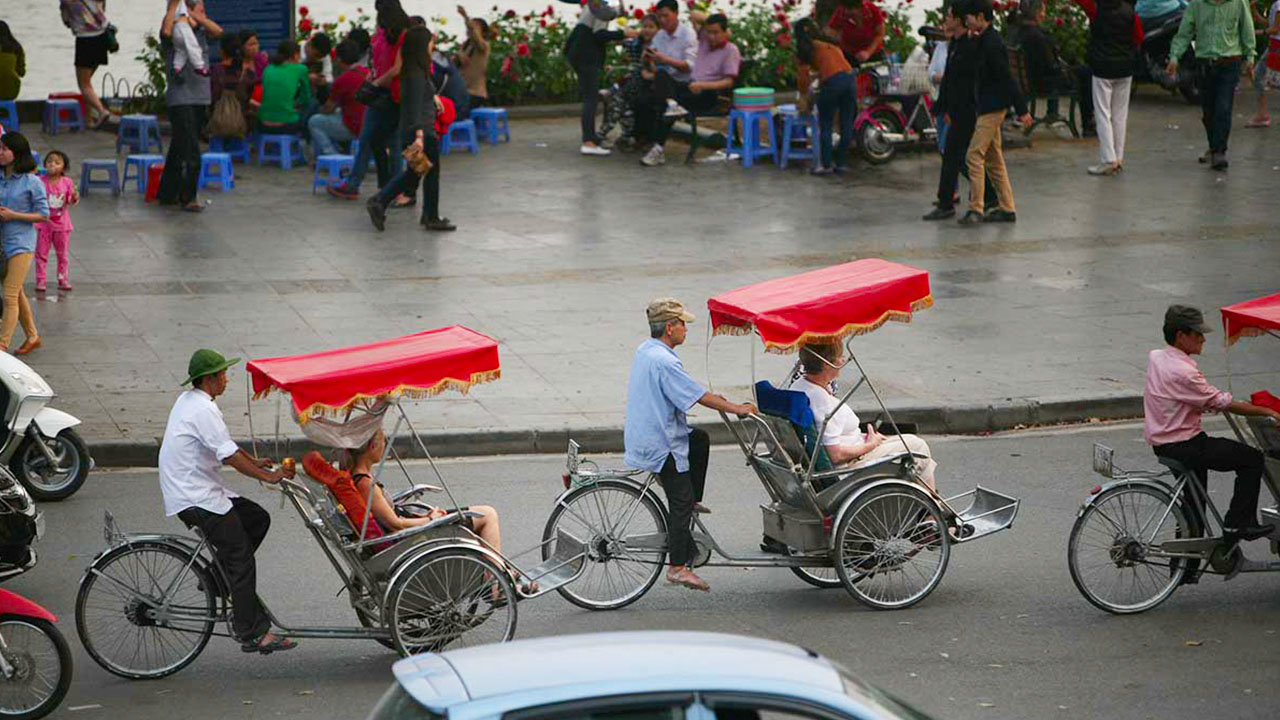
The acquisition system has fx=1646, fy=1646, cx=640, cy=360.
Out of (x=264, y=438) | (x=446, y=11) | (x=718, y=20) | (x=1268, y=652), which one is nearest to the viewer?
(x=1268, y=652)

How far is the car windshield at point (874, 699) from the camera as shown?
14.5 feet

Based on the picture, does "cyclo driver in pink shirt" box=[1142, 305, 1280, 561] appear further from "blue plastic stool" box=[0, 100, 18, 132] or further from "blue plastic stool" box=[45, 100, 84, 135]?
"blue plastic stool" box=[45, 100, 84, 135]

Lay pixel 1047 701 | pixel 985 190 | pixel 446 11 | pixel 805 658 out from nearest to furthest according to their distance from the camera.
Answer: pixel 805 658 < pixel 1047 701 < pixel 985 190 < pixel 446 11

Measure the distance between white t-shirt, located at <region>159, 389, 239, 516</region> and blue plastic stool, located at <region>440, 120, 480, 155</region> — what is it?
1433 cm

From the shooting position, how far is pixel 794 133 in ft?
68.2

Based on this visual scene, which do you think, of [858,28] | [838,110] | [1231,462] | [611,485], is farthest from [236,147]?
[1231,462]

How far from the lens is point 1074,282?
15086 mm

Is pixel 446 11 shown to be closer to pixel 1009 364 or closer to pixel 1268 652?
A: pixel 1009 364

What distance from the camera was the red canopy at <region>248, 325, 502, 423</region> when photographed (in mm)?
7219

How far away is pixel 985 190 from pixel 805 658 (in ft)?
48.8

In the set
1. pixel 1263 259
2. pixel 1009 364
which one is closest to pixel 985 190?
pixel 1263 259

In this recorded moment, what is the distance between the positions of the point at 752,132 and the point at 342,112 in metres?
5.10

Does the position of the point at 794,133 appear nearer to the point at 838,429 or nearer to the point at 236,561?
the point at 838,429

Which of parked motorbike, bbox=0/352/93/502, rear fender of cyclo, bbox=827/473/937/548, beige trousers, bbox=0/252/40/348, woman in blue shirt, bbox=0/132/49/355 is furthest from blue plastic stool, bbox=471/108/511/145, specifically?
rear fender of cyclo, bbox=827/473/937/548
